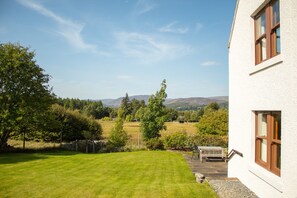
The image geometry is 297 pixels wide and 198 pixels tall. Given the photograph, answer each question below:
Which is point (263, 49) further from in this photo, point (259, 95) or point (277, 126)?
point (277, 126)

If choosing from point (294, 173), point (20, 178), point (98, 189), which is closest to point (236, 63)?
point (294, 173)

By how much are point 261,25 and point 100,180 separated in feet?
29.6

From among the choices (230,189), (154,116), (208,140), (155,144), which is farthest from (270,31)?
(154,116)

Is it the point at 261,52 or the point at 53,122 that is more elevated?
A: the point at 261,52

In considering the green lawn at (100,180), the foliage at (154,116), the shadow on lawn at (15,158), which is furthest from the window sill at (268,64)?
the foliage at (154,116)

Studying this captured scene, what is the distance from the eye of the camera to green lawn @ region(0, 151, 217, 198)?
8273 millimetres

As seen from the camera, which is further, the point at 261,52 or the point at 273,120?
the point at 261,52

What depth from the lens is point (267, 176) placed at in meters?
6.01

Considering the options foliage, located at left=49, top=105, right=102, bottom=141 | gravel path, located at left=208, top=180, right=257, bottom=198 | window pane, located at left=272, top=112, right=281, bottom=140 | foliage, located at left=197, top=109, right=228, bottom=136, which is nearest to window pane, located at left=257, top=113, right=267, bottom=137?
window pane, located at left=272, top=112, right=281, bottom=140

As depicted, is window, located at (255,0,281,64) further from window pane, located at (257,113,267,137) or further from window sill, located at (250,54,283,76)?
window pane, located at (257,113,267,137)

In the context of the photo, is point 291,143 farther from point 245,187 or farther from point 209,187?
point 209,187

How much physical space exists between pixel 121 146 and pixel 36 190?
16959 millimetres

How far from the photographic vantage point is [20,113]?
20.0 metres

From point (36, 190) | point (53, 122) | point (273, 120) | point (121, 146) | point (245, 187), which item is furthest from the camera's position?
point (121, 146)
